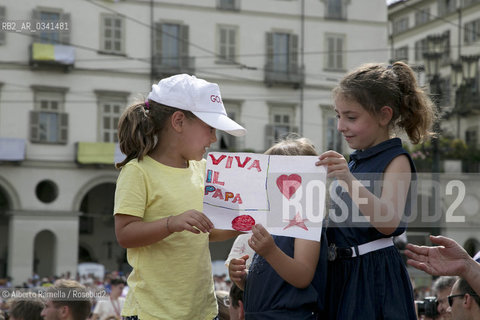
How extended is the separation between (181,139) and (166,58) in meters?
29.4

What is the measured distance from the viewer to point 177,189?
3516 millimetres

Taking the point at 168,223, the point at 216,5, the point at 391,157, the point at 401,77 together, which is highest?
the point at 216,5

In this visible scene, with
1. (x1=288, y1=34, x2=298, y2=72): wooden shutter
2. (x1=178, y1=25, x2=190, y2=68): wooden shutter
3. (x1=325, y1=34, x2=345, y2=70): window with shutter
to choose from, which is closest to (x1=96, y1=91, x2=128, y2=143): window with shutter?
(x1=178, y1=25, x2=190, y2=68): wooden shutter

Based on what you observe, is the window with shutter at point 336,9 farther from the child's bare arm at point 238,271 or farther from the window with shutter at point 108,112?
the child's bare arm at point 238,271

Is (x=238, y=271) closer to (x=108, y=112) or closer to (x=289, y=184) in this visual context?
(x=289, y=184)

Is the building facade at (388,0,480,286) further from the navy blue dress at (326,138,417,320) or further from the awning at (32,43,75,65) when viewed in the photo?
the navy blue dress at (326,138,417,320)

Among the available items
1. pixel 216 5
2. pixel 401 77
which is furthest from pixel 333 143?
pixel 401 77

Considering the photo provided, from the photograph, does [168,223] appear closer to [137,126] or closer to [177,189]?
[177,189]

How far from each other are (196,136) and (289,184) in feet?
1.68

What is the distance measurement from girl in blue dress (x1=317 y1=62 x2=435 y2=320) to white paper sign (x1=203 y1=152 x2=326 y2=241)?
112mm

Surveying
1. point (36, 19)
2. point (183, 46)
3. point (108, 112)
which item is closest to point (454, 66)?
point (183, 46)

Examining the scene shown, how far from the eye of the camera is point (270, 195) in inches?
127

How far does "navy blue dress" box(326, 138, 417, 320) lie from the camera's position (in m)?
3.29

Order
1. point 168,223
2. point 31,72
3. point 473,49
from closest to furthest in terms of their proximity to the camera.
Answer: point 168,223 < point 31,72 < point 473,49
